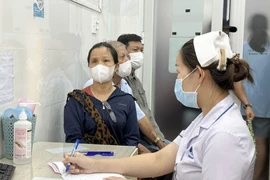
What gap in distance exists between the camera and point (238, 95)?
9.72ft

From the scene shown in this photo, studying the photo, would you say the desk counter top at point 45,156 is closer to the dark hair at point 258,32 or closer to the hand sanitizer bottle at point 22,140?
the hand sanitizer bottle at point 22,140

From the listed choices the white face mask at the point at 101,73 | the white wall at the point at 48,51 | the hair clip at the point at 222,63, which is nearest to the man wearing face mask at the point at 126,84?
the white wall at the point at 48,51

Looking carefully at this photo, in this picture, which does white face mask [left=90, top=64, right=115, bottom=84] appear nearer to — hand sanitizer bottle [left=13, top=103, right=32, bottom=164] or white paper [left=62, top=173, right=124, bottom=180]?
hand sanitizer bottle [left=13, top=103, right=32, bottom=164]

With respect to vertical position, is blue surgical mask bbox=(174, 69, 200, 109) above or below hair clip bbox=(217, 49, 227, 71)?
below

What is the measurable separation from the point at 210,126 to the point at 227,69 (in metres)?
0.21

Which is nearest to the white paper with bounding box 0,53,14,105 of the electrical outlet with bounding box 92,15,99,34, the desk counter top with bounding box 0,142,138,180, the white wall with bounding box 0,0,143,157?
the white wall with bounding box 0,0,143,157

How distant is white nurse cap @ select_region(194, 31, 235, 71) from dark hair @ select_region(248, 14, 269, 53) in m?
1.85

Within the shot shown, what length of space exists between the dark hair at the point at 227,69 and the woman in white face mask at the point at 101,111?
709 millimetres

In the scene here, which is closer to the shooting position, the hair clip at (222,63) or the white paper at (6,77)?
the hair clip at (222,63)

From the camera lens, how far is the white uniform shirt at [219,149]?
1071 mm

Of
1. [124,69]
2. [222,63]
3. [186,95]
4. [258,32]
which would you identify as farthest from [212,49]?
[258,32]

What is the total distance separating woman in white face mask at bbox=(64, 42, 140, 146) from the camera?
183 cm

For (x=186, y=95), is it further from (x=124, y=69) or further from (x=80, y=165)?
(x=124, y=69)

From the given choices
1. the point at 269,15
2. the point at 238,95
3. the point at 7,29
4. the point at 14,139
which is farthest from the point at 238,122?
the point at 269,15
